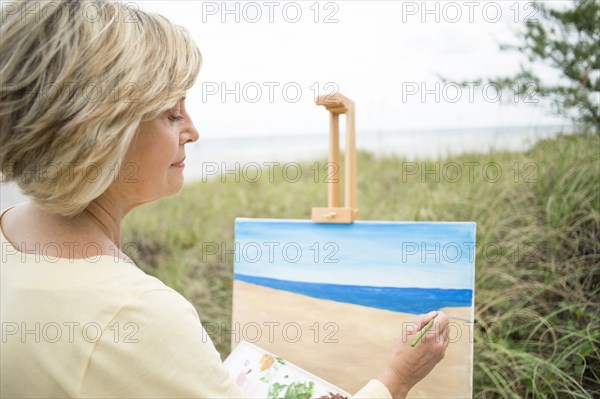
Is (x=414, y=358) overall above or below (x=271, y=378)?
above

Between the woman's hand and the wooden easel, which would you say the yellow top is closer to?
the woman's hand

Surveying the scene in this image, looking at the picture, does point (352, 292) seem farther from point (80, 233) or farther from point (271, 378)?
point (80, 233)

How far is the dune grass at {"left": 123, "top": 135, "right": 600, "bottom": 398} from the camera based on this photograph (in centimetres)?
217

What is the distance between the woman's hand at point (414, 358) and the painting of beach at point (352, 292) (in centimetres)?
37

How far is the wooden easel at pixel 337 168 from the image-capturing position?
1880 millimetres

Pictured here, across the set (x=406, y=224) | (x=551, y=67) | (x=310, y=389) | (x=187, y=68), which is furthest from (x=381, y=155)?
(x=187, y=68)

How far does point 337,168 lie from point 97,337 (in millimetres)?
1147

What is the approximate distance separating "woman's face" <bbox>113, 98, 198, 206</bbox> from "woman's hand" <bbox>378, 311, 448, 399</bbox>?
64cm

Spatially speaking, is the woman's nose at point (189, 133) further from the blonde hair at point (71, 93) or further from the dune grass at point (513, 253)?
the dune grass at point (513, 253)

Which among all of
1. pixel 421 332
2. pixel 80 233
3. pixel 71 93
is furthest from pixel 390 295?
pixel 71 93

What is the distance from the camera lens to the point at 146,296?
0.97 metres

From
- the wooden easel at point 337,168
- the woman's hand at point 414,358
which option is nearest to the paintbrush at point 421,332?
the woman's hand at point 414,358

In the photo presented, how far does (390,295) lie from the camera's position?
177 cm

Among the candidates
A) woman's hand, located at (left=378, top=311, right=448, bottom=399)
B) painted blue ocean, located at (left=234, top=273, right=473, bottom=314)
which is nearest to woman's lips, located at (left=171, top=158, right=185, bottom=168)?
woman's hand, located at (left=378, top=311, right=448, bottom=399)
